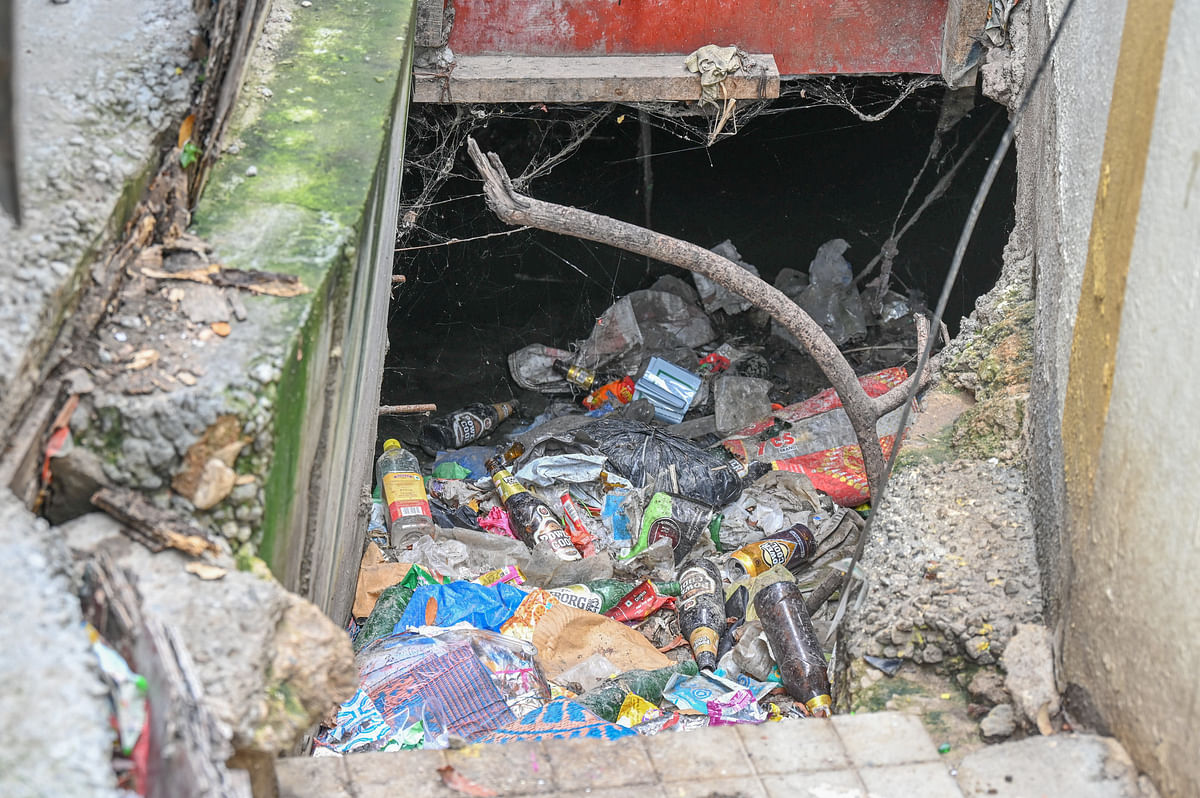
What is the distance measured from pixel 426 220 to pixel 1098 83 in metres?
5.00

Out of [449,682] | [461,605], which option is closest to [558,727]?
[449,682]

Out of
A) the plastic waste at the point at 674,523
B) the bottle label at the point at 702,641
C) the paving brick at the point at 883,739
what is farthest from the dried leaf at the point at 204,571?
the plastic waste at the point at 674,523

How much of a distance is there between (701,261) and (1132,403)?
80.1 inches

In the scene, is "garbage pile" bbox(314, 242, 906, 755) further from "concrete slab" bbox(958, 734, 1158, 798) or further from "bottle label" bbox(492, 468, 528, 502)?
"concrete slab" bbox(958, 734, 1158, 798)

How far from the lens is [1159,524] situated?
2066 millimetres

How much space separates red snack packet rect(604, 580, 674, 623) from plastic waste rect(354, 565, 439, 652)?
81 cm

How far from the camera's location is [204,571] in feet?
6.19

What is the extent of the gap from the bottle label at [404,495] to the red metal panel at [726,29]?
2073 mm

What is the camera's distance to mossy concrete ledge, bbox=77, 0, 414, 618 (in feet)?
6.47

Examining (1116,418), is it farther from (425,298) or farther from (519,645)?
(425,298)

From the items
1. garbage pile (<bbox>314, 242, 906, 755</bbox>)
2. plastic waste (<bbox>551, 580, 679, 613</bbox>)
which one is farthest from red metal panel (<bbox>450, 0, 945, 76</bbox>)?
plastic waste (<bbox>551, 580, 679, 613</bbox>)

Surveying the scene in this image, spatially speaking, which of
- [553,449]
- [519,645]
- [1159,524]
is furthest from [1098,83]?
[553,449]

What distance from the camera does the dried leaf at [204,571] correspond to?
1883mm

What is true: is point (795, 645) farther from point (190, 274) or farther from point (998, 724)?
point (190, 274)
